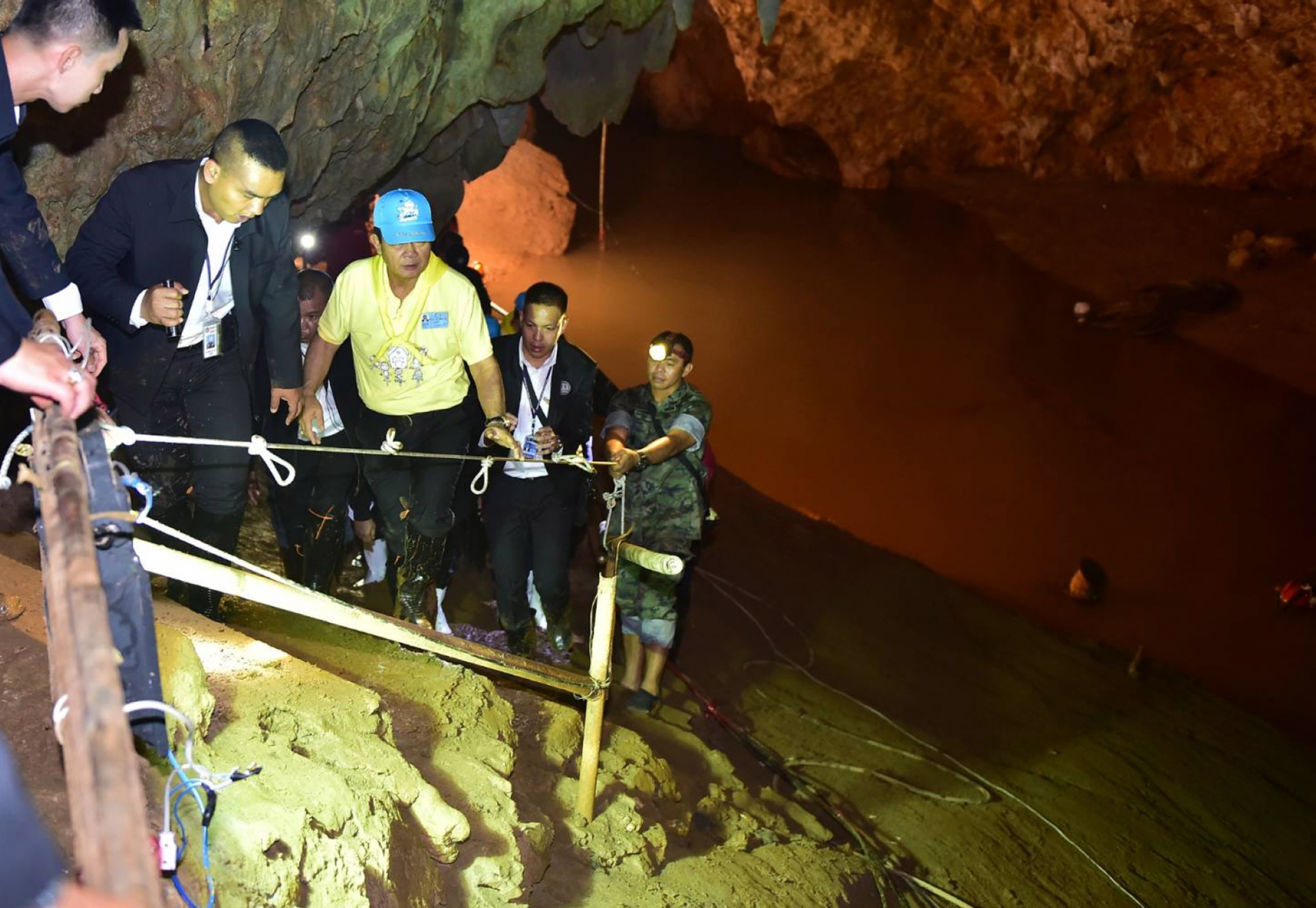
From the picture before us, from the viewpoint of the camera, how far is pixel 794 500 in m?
9.52

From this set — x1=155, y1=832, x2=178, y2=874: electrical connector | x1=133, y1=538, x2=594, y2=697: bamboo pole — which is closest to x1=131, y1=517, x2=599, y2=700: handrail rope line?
x1=133, y1=538, x2=594, y2=697: bamboo pole

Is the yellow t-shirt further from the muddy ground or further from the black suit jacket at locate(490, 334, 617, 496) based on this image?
the muddy ground

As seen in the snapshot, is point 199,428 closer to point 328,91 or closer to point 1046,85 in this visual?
point 328,91

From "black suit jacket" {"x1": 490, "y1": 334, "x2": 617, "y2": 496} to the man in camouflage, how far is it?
15cm

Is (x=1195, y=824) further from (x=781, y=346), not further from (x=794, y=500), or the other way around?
(x=781, y=346)

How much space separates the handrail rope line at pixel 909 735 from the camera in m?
4.95

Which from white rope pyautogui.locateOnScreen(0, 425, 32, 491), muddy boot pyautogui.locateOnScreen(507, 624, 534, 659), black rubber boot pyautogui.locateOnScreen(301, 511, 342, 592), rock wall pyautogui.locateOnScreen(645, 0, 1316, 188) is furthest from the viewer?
rock wall pyautogui.locateOnScreen(645, 0, 1316, 188)

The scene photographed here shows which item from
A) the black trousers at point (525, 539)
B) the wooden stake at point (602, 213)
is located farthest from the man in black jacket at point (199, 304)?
the wooden stake at point (602, 213)

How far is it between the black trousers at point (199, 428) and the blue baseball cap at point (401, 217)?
685mm

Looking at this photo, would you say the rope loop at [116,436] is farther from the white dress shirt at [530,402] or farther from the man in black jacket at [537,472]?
the white dress shirt at [530,402]

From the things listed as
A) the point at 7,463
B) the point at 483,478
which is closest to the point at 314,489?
the point at 483,478

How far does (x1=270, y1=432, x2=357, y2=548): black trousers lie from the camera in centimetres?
475

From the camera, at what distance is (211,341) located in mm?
3605

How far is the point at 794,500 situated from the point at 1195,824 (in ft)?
14.7
